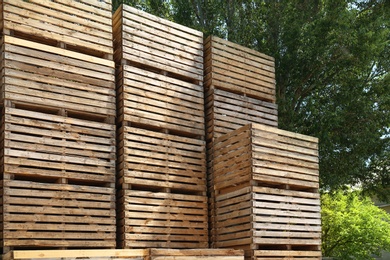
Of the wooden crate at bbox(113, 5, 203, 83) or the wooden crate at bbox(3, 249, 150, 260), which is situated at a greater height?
the wooden crate at bbox(113, 5, 203, 83)

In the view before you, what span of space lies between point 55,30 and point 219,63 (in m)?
3.49

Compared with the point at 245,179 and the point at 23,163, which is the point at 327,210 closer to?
the point at 245,179

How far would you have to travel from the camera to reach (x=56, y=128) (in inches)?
381

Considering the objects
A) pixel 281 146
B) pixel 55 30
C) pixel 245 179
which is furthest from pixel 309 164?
pixel 55 30

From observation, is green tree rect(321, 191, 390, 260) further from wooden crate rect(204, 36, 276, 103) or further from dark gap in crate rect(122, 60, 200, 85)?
dark gap in crate rect(122, 60, 200, 85)

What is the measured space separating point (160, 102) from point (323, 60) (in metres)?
5.74

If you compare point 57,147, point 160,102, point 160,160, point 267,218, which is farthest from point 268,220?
point 57,147

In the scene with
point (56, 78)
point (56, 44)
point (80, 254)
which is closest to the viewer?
point (80, 254)

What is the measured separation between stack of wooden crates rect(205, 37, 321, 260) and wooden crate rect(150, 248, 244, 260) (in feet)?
1.80

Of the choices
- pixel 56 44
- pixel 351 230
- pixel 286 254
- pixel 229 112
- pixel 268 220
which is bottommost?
pixel 351 230

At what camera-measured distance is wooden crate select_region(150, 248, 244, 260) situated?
903 cm

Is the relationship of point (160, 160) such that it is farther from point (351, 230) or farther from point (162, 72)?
point (351, 230)

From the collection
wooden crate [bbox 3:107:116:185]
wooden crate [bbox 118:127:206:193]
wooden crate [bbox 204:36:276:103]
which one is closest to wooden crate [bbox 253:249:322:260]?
wooden crate [bbox 118:127:206:193]

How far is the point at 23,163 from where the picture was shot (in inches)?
363
